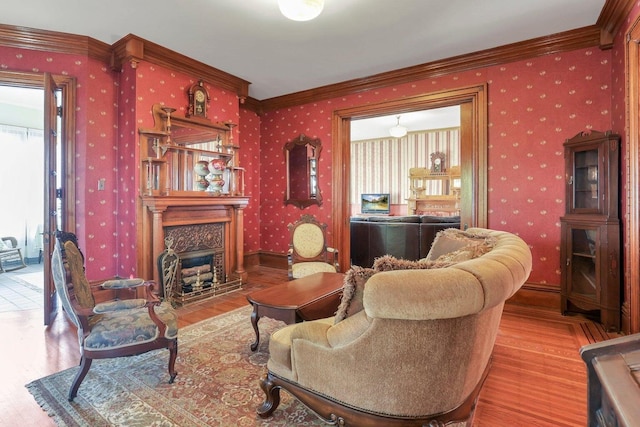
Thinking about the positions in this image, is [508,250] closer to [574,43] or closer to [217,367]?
[217,367]

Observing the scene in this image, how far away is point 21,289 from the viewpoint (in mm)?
4523

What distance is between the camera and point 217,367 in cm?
246

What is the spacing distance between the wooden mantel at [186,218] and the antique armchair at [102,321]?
1.47 m

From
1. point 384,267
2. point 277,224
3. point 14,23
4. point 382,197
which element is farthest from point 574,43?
point 382,197

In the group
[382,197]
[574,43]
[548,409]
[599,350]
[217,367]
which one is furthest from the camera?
[382,197]

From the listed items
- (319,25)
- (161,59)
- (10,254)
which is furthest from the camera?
(10,254)

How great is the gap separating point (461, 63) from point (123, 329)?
4.41m

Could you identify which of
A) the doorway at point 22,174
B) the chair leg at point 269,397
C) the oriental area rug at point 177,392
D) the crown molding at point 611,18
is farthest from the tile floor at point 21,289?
the crown molding at point 611,18

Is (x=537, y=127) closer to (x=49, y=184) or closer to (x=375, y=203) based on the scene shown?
(x=49, y=184)

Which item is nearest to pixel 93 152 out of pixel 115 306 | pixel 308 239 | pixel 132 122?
pixel 132 122

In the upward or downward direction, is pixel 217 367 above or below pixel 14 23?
below

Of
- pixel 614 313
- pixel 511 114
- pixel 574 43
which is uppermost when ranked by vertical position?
pixel 574 43

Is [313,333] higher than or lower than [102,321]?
higher

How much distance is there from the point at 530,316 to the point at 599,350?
3187 millimetres
